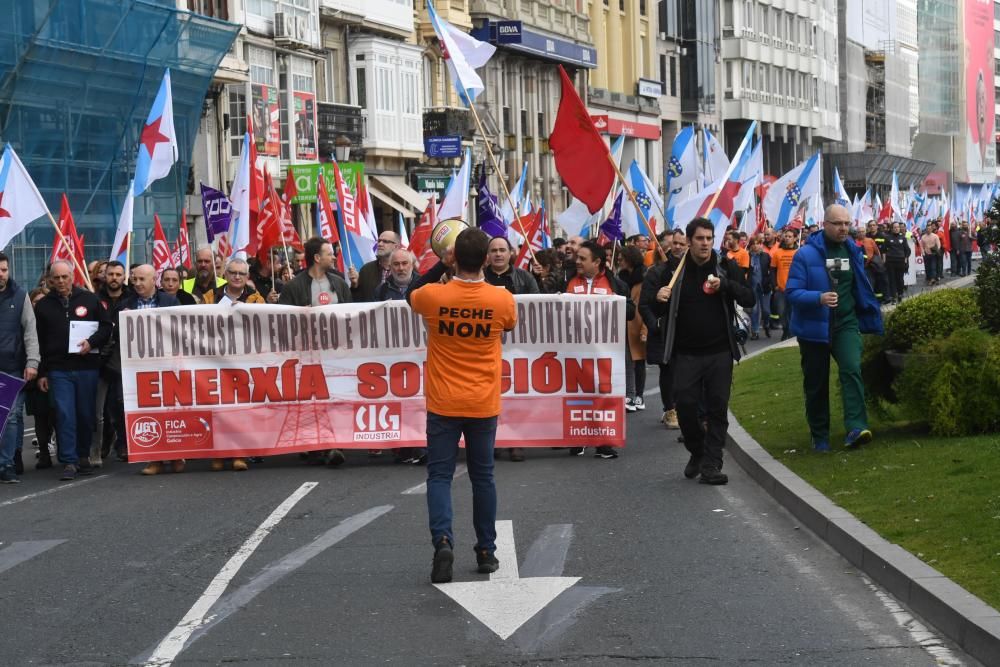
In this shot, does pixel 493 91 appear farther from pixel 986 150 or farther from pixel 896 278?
pixel 986 150

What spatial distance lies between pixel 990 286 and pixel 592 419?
3399 mm

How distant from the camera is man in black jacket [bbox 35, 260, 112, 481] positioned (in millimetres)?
14742

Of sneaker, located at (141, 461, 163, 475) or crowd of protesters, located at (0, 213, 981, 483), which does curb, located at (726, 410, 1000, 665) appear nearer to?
crowd of protesters, located at (0, 213, 981, 483)

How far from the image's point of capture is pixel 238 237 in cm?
Answer: 2311

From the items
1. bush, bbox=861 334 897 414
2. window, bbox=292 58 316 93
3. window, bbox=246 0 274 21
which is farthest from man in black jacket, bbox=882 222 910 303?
bush, bbox=861 334 897 414

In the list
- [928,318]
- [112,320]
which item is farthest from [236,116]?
[928,318]

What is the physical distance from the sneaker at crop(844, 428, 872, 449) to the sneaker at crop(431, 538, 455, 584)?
484 centimetres

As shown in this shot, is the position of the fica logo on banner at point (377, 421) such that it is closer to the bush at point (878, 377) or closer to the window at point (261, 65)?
the bush at point (878, 377)

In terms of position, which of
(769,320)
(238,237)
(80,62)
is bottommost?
(769,320)

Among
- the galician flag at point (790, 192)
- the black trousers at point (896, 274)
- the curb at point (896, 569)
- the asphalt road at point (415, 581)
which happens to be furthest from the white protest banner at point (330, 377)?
the black trousers at point (896, 274)

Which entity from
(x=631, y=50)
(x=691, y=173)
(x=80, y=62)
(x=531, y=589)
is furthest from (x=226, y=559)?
(x=631, y=50)

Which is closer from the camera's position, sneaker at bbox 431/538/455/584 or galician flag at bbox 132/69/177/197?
sneaker at bbox 431/538/455/584

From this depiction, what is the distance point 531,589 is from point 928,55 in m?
136

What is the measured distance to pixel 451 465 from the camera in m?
9.20
